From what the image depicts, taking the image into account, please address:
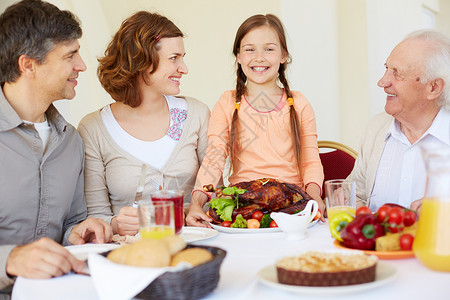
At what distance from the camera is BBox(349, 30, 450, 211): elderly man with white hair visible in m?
2.15

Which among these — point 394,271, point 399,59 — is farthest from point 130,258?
point 399,59

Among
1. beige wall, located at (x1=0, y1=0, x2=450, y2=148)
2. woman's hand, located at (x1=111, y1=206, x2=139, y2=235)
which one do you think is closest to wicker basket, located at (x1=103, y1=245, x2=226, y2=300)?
woman's hand, located at (x1=111, y1=206, x2=139, y2=235)

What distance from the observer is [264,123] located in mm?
2623

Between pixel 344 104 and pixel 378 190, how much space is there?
111 inches

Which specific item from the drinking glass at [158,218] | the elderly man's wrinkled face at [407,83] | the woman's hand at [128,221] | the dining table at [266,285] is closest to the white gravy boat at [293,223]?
the dining table at [266,285]

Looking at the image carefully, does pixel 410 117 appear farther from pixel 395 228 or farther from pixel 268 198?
pixel 395 228

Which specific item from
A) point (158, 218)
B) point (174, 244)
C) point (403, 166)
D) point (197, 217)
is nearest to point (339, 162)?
point (403, 166)

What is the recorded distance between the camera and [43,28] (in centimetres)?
190

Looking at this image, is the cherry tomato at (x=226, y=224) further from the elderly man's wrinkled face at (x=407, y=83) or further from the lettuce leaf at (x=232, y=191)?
the elderly man's wrinkled face at (x=407, y=83)

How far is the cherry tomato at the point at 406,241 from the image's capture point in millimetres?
1248

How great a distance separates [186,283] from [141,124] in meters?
1.56

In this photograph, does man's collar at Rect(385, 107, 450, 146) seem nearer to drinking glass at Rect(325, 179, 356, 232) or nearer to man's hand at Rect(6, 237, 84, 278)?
drinking glass at Rect(325, 179, 356, 232)

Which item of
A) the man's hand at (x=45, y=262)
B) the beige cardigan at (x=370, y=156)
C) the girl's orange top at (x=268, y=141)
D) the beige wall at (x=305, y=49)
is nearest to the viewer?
the man's hand at (x=45, y=262)

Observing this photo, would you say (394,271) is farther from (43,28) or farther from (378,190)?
(43,28)
